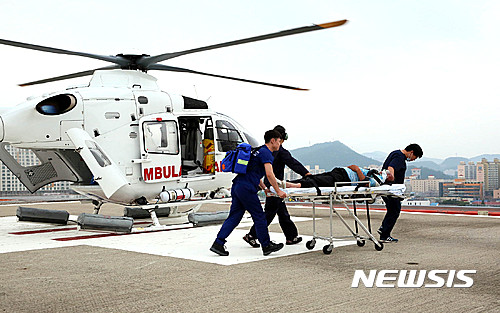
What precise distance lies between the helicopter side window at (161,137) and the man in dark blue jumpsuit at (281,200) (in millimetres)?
3672

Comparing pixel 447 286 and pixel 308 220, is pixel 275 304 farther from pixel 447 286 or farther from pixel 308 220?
pixel 308 220

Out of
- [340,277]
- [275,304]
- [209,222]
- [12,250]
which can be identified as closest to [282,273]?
[340,277]

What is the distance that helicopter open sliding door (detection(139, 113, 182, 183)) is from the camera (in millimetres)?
11297

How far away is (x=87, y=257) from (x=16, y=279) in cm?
159

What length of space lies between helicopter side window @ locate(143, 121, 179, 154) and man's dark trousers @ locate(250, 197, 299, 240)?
373 centimetres

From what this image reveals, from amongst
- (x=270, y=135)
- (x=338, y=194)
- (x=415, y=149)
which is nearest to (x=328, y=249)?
(x=338, y=194)

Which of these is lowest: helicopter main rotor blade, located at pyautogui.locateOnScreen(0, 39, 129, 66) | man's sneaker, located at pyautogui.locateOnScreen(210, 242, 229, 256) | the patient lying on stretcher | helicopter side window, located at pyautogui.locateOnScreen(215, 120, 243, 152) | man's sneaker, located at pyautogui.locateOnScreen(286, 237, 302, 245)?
man's sneaker, located at pyautogui.locateOnScreen(286, 237, 302, 245)

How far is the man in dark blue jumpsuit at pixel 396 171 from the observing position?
342 inches

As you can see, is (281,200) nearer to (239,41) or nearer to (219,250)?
(219,250)

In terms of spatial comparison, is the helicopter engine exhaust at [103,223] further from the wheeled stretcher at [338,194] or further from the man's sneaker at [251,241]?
the wheeled stretcher at [338,194]

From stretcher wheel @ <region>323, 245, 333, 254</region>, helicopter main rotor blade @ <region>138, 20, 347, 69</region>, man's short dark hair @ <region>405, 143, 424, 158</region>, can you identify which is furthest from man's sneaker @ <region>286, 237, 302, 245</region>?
helicopter main rotor blade @ <region>138, 20, 347, 69</region>

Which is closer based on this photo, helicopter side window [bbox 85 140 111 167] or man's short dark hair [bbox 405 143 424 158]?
man's short dark hair [bbox 405 143 424 158]

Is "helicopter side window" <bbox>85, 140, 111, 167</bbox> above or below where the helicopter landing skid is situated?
above

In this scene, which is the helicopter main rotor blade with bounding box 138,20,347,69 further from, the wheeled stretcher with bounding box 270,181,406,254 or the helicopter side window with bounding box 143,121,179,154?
the wheeled stretcher with bounding box 270,181,406,254
